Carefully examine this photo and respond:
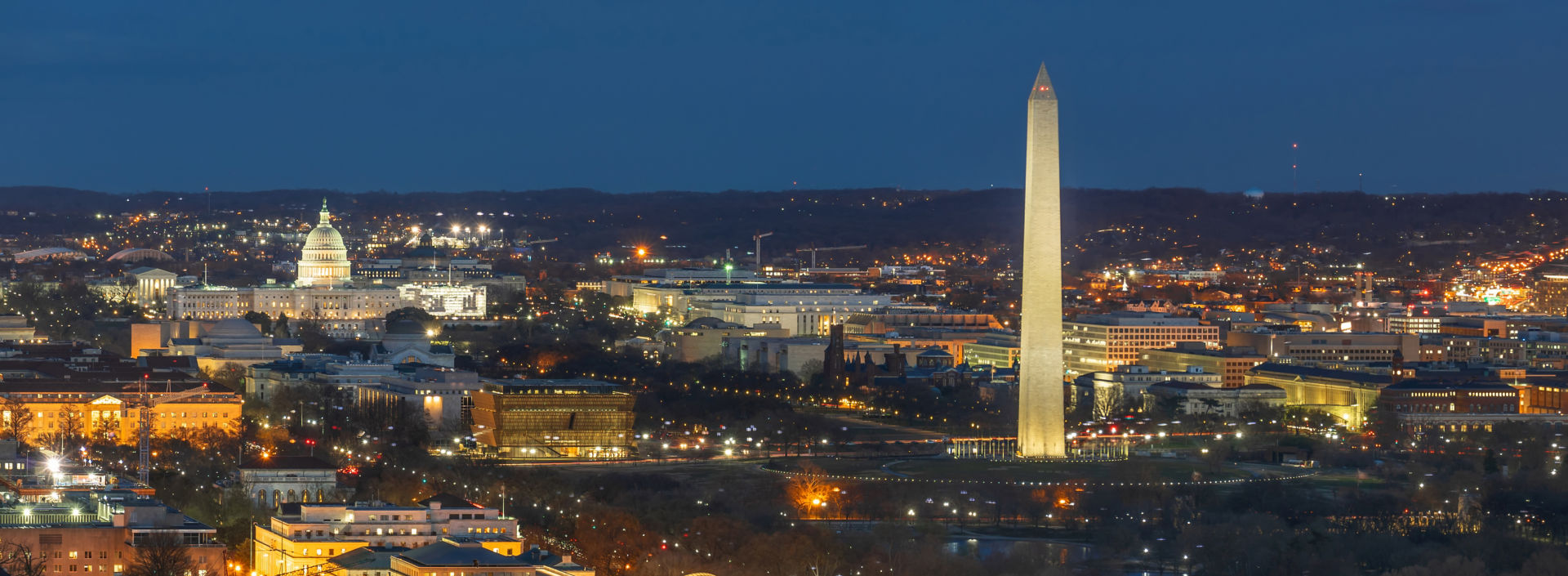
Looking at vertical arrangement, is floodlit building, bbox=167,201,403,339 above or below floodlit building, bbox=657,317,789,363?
above

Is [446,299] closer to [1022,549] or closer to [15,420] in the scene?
[15,420]

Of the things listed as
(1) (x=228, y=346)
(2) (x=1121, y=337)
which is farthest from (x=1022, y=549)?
(2) (x=1121, y=337)

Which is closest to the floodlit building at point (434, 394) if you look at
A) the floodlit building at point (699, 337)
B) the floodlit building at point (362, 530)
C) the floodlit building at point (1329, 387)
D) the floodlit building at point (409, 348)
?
the floodlit building at point (409, 348)

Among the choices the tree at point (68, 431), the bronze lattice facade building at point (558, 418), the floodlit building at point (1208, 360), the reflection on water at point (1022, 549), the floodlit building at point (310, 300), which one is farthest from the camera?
the floodlit building at point (310, 300)

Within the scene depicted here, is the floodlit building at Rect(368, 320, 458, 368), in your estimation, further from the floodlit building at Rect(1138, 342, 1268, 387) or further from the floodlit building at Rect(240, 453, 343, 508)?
the floodlit building at Rect(240, 453, 343, 508)

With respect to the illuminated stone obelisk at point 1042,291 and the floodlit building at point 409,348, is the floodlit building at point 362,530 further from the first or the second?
the floodlit building at point 409,348

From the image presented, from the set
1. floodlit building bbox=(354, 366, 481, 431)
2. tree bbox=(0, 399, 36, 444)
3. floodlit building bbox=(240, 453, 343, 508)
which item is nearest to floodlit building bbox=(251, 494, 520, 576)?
floodlit building bbox=(240, 453, 343, 508)
